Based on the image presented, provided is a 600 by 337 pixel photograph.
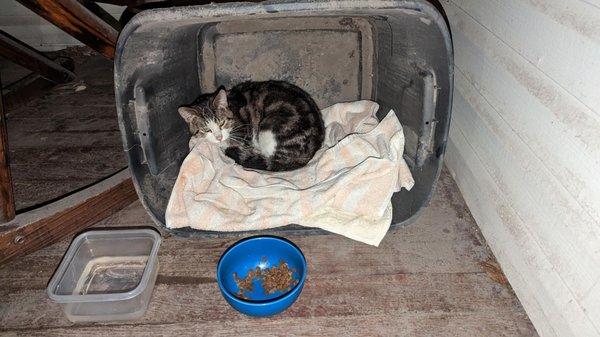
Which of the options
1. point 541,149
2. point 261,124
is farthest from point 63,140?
point 541,149

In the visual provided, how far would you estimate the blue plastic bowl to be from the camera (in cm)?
143

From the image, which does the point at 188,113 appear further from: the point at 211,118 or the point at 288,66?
the point at 288,66

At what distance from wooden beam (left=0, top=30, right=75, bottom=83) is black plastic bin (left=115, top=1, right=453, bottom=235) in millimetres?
1678

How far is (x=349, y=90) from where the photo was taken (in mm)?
2434

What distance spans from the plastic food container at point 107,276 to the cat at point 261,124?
1.91 ft

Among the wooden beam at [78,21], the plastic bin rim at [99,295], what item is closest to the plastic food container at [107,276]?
the plastic bin rim at [99,295]

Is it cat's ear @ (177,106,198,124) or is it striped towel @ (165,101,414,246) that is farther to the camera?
cat's ear @ (177,106,198,124)

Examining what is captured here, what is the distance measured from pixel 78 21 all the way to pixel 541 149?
6.09 feet

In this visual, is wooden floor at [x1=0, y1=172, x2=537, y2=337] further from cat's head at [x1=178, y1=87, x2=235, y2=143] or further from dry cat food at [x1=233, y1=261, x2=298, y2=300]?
cat's head at [x1=178, y1=87, x2=235, y2=143]

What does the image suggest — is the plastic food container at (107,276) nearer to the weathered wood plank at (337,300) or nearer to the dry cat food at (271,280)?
the weathered wood plank at (337,300)

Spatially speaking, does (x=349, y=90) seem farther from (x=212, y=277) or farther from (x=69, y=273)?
(x=69, y=273)

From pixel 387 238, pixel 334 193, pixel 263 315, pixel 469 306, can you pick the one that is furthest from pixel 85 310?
pixel 469 306

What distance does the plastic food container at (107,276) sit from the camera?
146 centimetres

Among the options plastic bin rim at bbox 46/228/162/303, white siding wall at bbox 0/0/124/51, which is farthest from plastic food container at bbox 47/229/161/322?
white siding wall at bbox 0/0/124/51
